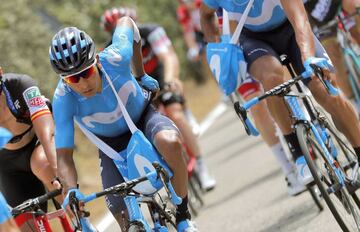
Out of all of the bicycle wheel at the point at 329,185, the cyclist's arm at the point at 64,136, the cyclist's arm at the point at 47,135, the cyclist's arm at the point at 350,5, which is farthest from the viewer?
the cyclist's arm at the point at 350,5

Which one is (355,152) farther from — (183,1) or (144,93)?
(183,1)

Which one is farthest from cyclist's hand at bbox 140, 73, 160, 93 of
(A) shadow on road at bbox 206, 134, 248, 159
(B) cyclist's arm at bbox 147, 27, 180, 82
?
(A) shadow on road at bbox 206, 134, 248, 159

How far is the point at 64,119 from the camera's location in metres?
7.90

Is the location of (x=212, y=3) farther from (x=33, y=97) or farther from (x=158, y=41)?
(x=158, y=41)

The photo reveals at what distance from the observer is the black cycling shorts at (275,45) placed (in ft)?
29.2

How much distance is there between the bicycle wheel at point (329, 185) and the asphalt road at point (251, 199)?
743mm

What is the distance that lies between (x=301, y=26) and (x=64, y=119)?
1903 millimetres

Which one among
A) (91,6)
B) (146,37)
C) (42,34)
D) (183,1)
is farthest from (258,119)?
(91,6)

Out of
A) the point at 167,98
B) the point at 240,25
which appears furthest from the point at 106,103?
the point at 167,98

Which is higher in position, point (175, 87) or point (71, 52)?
point (71, 52)

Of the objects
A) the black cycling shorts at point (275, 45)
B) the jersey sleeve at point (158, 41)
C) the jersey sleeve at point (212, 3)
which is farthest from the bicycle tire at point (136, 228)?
the jersey sleeve at point (158, 41)

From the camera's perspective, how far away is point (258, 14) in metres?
9.12

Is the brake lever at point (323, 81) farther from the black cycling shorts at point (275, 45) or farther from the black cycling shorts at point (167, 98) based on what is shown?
the black cycling shorts at point (167, 98)

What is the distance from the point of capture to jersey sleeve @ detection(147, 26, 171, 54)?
42.0 feet
